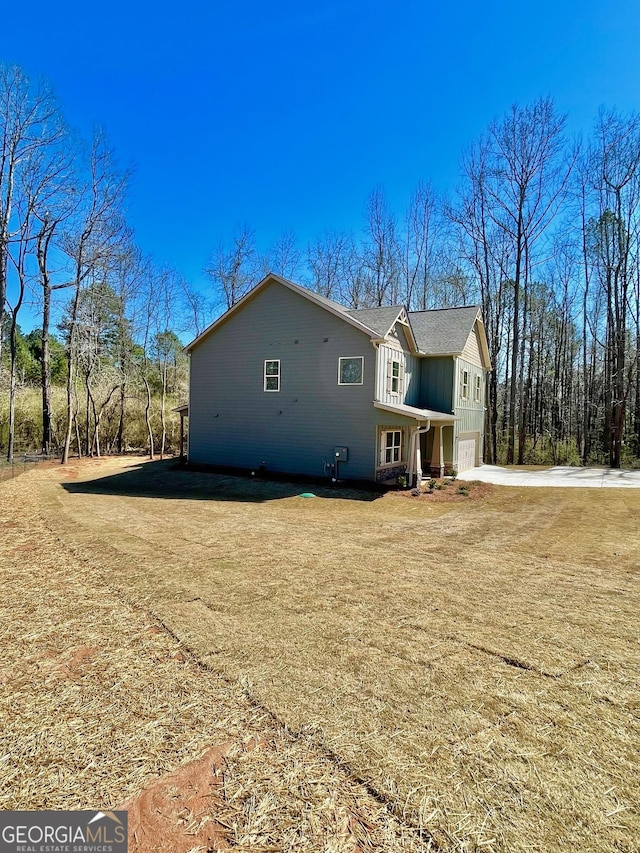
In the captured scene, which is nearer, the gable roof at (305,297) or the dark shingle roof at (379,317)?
the gable roof at (305,297)

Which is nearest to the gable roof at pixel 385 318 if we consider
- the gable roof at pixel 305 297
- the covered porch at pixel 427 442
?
the gable roof at pixel 305 297

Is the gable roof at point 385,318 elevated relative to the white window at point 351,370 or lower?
elevated

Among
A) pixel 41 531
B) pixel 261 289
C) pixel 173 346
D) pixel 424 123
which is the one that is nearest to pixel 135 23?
pixel 261 289

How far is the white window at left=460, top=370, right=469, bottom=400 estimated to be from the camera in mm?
17156

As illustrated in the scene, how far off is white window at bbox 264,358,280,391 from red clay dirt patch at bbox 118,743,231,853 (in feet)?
44.1

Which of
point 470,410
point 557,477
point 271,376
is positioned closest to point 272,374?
point 271,376

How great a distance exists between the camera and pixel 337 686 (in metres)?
2.81

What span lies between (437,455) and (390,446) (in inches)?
87.8

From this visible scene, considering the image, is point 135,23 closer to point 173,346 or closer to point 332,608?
point 332,608

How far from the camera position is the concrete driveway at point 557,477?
554 inches

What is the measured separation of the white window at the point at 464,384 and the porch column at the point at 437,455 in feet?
8.37

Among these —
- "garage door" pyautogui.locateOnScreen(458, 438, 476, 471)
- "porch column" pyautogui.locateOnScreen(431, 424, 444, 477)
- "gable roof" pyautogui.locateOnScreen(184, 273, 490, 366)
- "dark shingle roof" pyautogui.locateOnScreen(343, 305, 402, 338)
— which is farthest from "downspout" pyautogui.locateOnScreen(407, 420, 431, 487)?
"garage door" pyautogui.locateOnScreen(458, 438, 476, 471)

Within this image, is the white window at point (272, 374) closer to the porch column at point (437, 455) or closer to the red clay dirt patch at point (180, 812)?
the porch column at point (437, 455)

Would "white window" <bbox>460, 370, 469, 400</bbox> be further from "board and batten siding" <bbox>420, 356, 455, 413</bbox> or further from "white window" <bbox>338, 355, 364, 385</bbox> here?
"white window" <bbox>338, 355, 364, 385</bbox>
